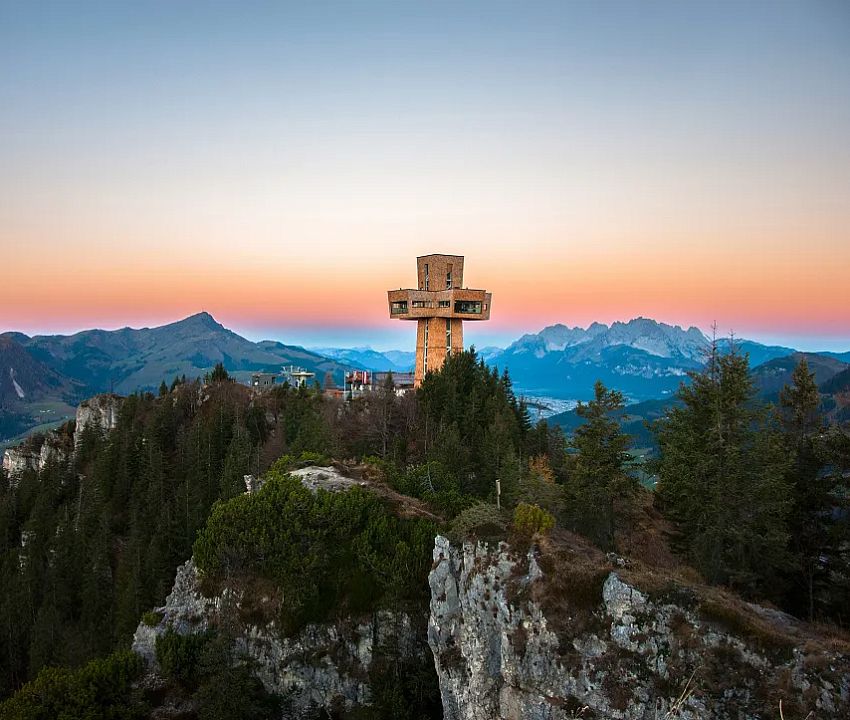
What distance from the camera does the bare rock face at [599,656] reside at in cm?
1830

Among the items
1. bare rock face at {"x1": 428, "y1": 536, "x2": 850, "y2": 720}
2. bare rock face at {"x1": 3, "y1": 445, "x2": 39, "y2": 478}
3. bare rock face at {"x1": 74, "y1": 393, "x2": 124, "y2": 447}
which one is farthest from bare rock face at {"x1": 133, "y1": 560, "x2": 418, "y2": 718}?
bare rock face at {"x1": 3, "y1": 445, "x2": 39, "y2": 478}

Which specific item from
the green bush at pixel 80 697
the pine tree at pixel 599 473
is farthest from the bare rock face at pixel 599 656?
the green bush at pixel 80 697

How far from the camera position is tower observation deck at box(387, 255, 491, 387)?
73.2m

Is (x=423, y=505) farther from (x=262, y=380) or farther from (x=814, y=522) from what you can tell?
(x=262, y=380)

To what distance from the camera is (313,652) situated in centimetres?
3138

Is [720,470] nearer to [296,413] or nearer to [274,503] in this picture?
[274,503]

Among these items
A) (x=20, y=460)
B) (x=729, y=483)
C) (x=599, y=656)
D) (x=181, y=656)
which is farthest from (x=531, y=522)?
(x=20, y=460)

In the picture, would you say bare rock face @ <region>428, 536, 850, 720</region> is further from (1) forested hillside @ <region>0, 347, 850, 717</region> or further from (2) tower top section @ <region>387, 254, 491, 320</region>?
(2) tower top section @ <region>387, 254, 491, 320</region>

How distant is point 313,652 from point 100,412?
260 ft

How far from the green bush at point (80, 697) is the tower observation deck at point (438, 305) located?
48534 millimetres

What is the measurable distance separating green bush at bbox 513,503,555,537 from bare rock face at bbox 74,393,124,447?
84.0m

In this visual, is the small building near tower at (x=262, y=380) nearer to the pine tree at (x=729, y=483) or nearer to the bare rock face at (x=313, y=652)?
the bare rock face at (x=313, y=652)

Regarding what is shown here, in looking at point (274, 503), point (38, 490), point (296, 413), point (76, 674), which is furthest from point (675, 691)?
point (38, 490)

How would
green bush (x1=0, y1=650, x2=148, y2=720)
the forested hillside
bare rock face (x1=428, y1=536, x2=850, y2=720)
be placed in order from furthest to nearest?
the forested hillside, green bush (x1=0, y1=650, x2=148, y2=720), bare rock face (x1=428, y1=536, x2=850, y2=720)
